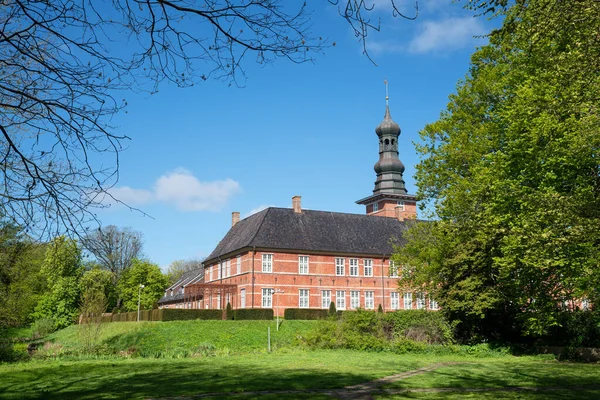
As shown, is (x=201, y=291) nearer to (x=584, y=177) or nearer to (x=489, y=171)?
(x=489, y=171)

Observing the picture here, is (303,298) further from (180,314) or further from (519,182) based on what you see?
(519,182)

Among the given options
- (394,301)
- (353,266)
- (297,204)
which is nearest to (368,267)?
(353,266)

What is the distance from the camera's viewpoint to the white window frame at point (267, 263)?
46.9 metres

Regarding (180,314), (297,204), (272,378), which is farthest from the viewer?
(297,204)

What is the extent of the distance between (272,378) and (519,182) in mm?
11743

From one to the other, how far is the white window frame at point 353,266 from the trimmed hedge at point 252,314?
11829mm

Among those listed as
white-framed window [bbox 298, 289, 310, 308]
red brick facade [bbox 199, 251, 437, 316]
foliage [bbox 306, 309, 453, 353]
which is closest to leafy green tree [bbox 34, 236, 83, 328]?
red brick facade [bbox 199, 251, 437, 316]

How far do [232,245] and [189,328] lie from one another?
677 inches

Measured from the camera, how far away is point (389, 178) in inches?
2579

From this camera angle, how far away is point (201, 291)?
49.8 meters

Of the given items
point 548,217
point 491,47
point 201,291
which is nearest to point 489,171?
point 548,217

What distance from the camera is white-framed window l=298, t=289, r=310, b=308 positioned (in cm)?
4759

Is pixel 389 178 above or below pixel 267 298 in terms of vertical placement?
above

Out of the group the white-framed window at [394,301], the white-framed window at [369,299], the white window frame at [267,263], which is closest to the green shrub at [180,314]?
the white window frame at [267,263]
